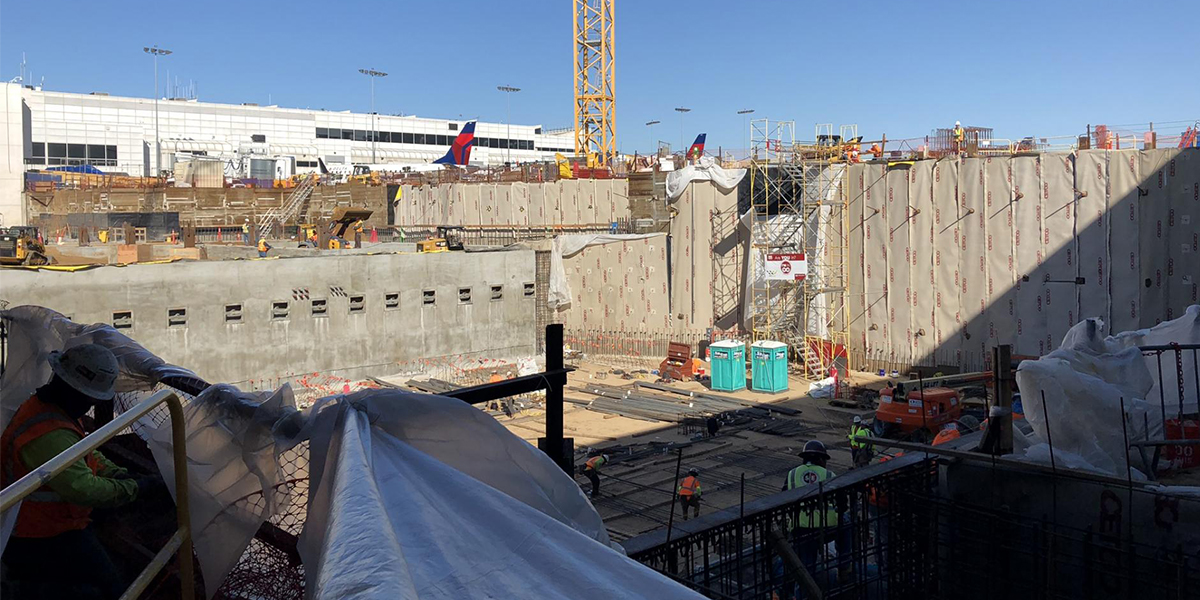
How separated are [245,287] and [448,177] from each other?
881 inches

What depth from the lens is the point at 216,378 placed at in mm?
22500

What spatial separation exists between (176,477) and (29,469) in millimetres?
886

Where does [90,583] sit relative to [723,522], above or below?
Result: above

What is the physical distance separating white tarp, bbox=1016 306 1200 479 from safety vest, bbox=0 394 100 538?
6.20 meters

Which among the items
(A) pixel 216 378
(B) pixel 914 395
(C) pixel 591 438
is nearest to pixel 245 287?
(A) pixel 216 378

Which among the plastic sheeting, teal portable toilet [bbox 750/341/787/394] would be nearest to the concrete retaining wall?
teal portable toilet [bbox 750/341/787/394]

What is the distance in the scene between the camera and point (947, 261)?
25281mm

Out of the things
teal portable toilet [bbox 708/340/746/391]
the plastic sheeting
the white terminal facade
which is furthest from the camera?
the white terminal facade

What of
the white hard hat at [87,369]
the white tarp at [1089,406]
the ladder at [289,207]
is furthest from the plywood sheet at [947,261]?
the ladder at [289,207]

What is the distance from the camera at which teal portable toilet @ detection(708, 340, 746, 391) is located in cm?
2481

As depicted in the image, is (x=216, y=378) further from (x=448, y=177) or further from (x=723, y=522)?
(x=448, y=177)

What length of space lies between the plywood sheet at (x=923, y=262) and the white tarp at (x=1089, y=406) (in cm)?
1807

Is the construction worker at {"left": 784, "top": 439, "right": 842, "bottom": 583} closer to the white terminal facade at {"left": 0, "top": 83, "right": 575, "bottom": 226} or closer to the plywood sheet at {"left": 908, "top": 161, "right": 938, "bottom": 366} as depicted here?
the plywood sheet at {"left": 908, "top": 161, "right": 938, "bottom": 366}

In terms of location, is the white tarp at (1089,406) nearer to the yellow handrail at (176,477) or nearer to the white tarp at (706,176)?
the yellow handrail at (176,477)
